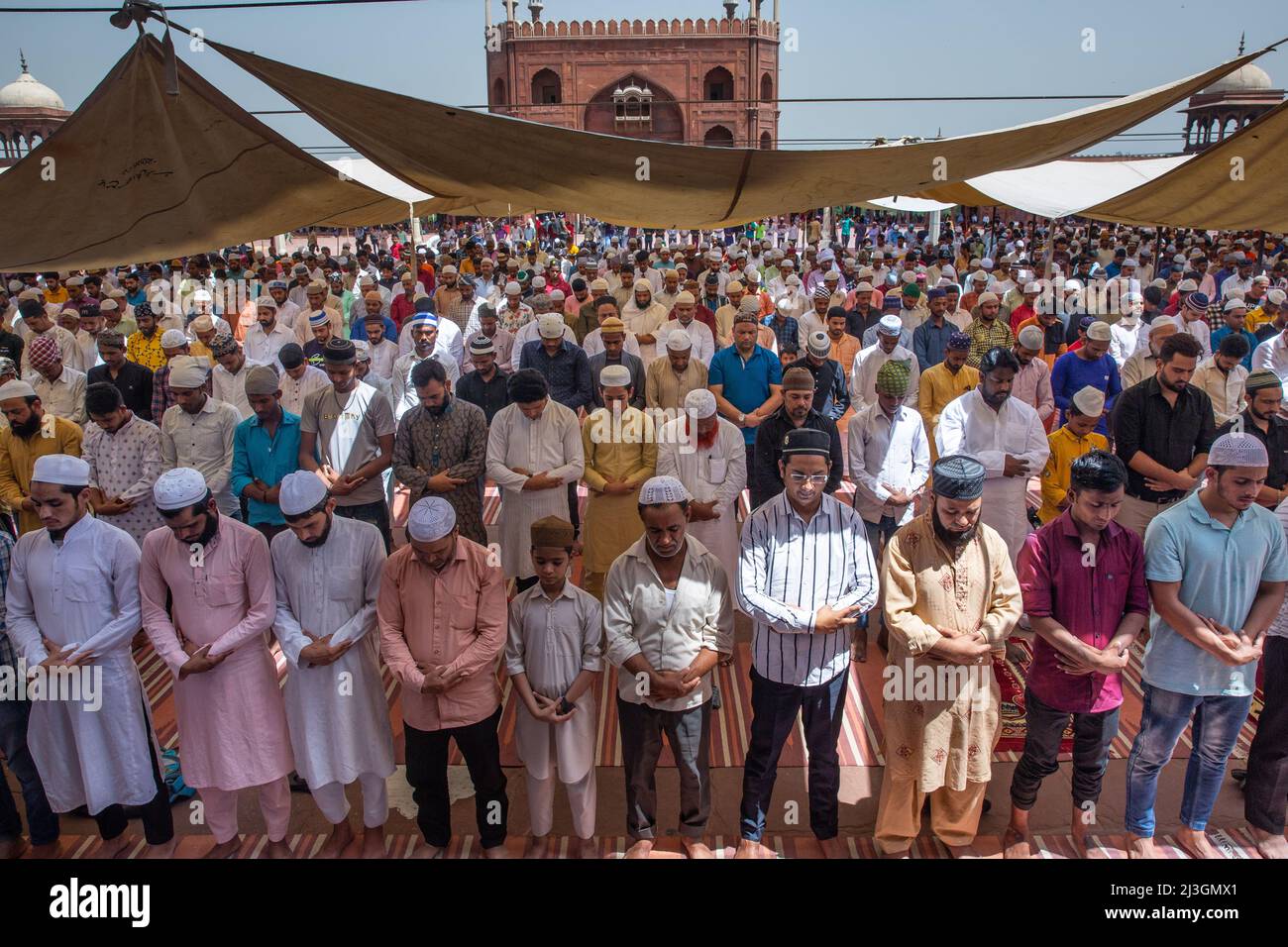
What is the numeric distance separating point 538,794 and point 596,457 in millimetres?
2075

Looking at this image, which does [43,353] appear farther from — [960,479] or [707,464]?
[960,479]

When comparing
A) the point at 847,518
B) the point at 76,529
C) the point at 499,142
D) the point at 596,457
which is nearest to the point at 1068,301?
the point at 596,457

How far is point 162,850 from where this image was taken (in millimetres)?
3703

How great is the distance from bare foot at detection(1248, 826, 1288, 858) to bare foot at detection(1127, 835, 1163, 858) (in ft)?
1.37

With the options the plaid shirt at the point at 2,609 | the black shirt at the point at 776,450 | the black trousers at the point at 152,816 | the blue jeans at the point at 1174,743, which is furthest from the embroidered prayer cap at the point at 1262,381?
the plaid shirt at the point at 2,609

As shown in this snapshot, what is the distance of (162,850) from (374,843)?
88 cm

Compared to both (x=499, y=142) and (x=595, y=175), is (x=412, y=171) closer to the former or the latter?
(x=499, y=142)

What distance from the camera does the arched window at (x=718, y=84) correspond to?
47500 mm

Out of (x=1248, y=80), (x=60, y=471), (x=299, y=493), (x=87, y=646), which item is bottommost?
(x=87, y=646)

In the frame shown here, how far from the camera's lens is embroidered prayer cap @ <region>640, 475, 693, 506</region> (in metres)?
3.38

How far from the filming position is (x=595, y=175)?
3627 mm

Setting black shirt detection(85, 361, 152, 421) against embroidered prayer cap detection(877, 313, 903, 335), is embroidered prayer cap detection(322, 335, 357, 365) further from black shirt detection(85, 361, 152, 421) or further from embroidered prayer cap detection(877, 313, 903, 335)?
embroidered prayer cap detection(877, 313, 903, 335)

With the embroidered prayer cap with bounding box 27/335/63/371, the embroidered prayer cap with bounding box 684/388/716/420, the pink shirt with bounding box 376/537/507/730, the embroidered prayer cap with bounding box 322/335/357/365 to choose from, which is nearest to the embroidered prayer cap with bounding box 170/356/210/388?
the embroidered prayer cap with bounding box 322/335/357/365

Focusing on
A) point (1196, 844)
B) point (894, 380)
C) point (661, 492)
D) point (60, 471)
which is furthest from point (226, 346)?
point (1196, 844)
